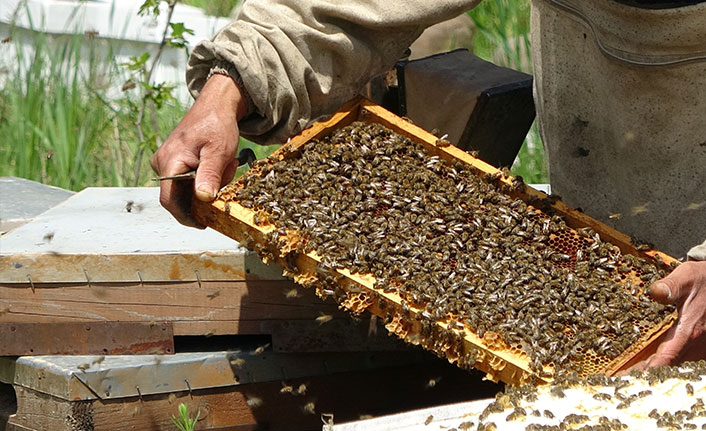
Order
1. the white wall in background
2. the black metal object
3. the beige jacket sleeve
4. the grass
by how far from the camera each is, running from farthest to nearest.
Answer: the white wall in background < the grass < the black metal object < the beige jacket sleeve

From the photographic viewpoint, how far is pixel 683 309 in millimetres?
2938

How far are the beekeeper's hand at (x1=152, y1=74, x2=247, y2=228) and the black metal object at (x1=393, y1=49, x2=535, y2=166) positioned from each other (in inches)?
48.9

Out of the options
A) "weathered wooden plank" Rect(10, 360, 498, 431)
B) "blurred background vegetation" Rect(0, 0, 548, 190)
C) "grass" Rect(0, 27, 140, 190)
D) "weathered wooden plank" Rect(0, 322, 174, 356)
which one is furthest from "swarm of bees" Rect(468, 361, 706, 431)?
"grass" Rect(0, 27, 140, 190)

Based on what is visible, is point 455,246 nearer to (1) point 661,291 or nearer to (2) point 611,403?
(1) point 661,291

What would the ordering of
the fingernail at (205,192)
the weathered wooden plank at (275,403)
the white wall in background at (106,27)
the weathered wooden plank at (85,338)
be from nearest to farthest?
the fingernail at (205,192)
the weathered wooden plank at (275,403)
the weathered wooden plank at (85,338)
the white wall in background at (106,27)

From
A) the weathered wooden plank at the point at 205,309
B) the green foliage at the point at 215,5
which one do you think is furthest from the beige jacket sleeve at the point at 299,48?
the green foliage at the point at 215,5

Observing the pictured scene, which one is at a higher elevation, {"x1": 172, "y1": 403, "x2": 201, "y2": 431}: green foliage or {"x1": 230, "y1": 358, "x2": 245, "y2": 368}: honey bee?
{"x1": 230, "y1": 358, "x2": 245, "y2": 368}: honey bee

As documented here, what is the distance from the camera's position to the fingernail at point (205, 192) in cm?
312

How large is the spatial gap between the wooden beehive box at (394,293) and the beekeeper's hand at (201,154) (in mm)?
66

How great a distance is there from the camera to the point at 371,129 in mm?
3568

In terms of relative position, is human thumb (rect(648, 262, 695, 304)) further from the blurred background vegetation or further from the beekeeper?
the blurred background vegetation

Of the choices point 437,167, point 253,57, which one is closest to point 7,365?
point 253,57

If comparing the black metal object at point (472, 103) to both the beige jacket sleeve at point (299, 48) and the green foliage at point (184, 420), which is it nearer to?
the beige jacket sleeve at point (299, 48)

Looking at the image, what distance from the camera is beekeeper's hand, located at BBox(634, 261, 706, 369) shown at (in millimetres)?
2854
